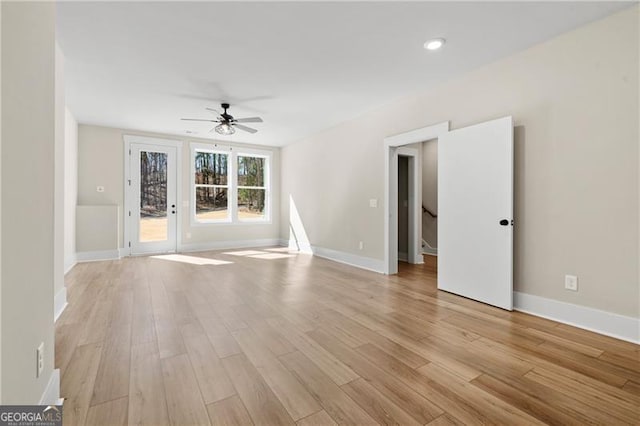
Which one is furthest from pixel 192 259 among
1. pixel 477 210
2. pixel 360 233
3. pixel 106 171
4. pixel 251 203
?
pixel 477 210

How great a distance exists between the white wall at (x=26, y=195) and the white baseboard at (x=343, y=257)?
4.10 m

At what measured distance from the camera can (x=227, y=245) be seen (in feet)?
24.1

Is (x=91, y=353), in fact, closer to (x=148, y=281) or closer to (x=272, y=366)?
(x=272, y=366)

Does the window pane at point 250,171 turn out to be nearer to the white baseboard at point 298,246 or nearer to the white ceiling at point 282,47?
the white baseboard at point 298,246

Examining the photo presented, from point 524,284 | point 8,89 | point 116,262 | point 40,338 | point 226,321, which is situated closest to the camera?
point 8,89

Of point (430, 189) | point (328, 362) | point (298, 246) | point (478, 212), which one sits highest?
point (430, 189)

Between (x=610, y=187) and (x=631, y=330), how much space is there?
3.89 ft

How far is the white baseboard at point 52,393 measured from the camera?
1386 millimetres

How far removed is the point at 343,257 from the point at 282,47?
3.81m

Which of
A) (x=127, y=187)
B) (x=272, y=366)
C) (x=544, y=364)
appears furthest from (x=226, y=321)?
(x=127, y=187)

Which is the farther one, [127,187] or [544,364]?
[127,187]

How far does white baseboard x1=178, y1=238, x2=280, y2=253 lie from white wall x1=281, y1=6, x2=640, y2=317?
5490 mm

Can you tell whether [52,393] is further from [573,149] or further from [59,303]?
[573,149]

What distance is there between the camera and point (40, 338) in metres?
1.36
